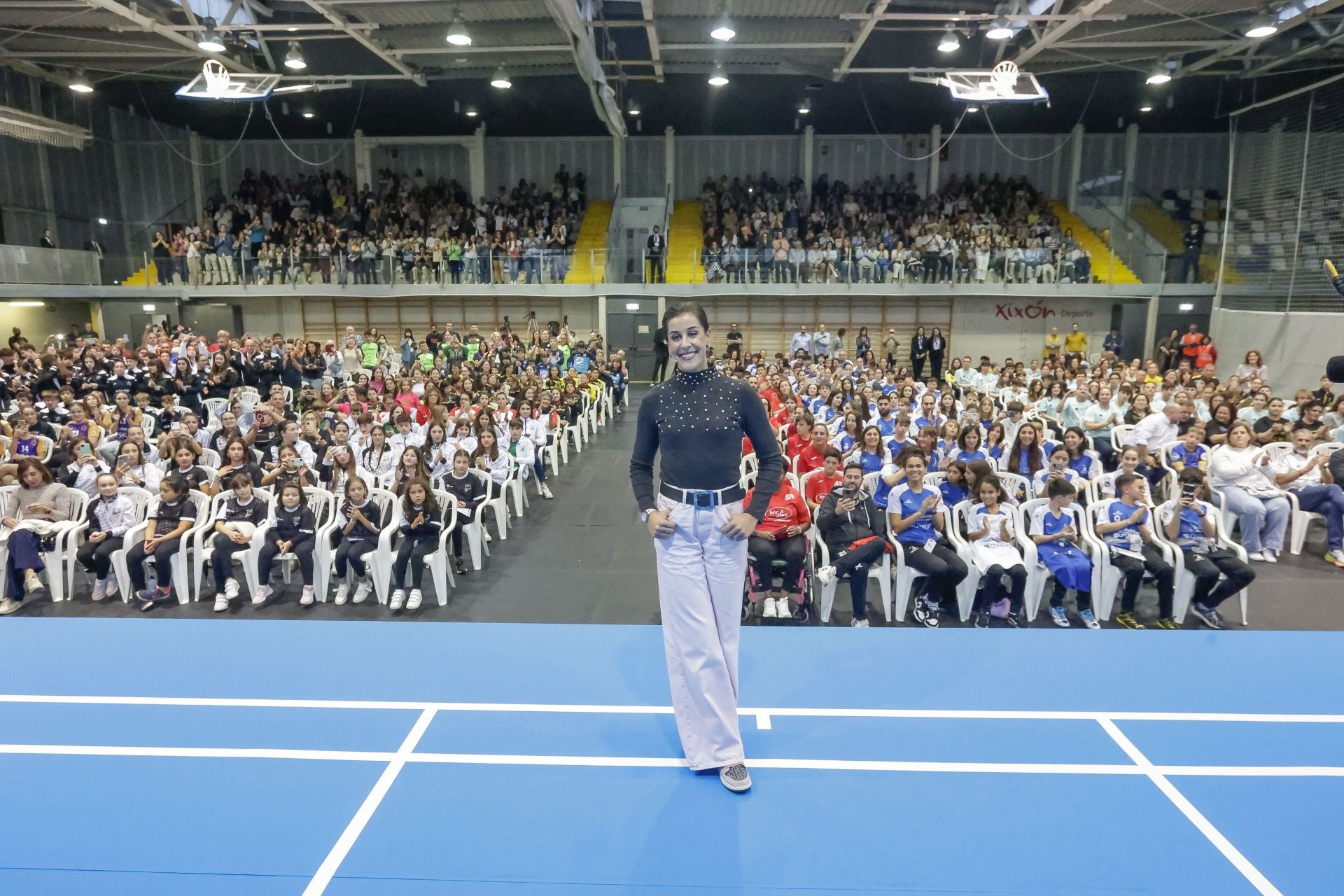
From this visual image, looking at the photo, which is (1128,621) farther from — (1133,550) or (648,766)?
(648,766)

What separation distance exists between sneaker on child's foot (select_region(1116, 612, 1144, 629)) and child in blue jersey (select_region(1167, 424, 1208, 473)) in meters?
2.45

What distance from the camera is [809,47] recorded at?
15297 millimetres

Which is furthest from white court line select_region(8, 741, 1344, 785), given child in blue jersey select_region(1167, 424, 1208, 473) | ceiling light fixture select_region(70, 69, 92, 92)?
ceiling light fixture select_region(70, 69, 92, 92)

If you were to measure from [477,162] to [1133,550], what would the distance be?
72.1ft

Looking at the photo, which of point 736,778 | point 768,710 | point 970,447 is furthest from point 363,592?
point 970,447

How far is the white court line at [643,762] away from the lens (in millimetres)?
3168

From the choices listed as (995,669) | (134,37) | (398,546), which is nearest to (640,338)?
(134,37)

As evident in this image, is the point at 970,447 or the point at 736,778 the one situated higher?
the point at 970,447

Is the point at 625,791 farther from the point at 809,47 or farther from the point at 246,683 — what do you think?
the point at 809,47

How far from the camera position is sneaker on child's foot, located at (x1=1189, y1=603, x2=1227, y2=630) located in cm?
552

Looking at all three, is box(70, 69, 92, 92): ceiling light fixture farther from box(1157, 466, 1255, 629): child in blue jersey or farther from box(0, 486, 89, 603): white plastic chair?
box(1157, 466, 1255, 629): child in blue jersey

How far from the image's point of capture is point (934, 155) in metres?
22.6

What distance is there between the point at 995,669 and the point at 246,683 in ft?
12.8

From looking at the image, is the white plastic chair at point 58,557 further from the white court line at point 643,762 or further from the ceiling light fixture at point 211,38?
the ceiling light fixture at point 211,38
